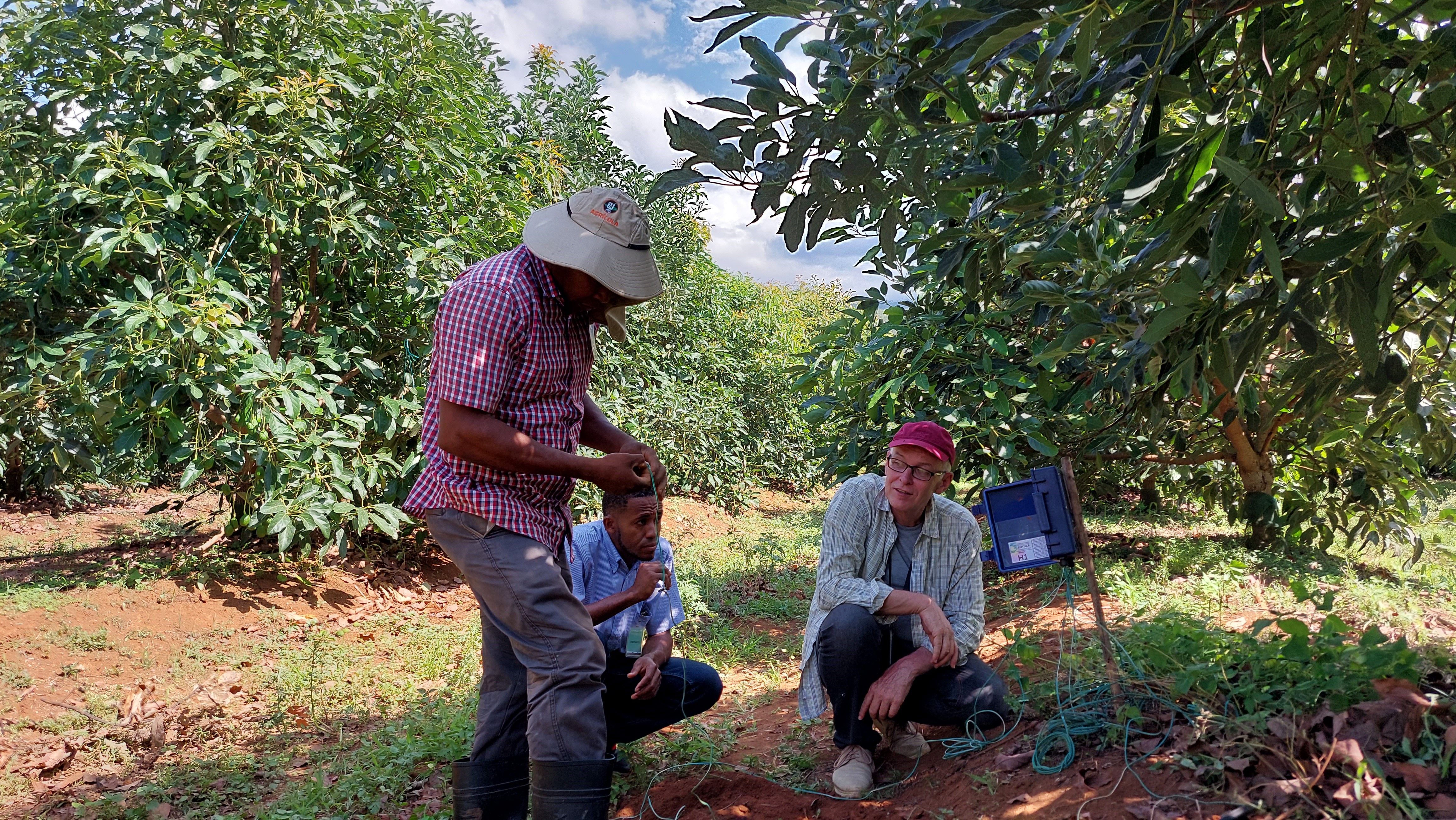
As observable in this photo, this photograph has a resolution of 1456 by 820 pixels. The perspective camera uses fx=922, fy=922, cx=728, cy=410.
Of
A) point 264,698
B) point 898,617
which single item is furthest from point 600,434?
point 264,698

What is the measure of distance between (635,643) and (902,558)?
0.97 meters

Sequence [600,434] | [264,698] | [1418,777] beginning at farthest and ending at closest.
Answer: [264,698], [600,434], [1418,777]

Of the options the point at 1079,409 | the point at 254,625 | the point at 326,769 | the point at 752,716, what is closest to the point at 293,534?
the point at 254,625

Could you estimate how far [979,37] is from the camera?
1.62 m

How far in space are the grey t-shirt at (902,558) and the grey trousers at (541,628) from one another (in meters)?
1.30

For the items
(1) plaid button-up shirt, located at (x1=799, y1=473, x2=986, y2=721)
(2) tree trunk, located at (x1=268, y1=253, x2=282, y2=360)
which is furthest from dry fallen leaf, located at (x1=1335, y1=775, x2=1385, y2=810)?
(2) tree trunk, located at (x1=268, y1=253, x2=282, y2=360)

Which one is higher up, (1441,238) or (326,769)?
(1441,238)

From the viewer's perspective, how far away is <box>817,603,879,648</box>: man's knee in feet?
9.52

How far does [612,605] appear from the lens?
9.38ft

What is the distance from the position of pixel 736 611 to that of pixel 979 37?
468 centimetres

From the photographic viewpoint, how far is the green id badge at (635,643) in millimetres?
3084

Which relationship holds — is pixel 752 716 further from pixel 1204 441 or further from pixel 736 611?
pixel 1204 441

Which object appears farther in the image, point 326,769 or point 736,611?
point 736,611

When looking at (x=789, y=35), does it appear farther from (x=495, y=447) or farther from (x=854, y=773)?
(x=854, y=773)
